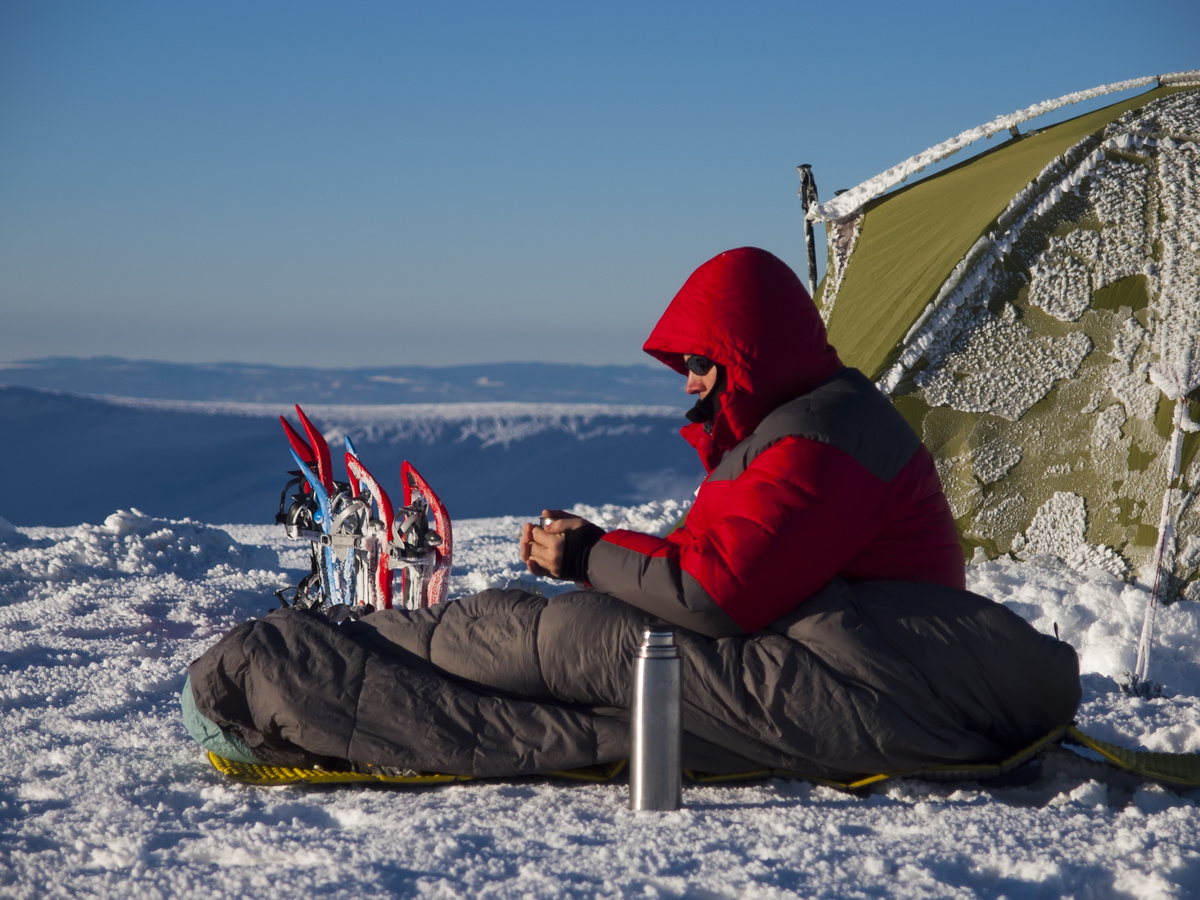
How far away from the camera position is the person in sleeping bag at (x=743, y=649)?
1.97 metres

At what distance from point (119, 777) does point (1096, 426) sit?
3775 mm

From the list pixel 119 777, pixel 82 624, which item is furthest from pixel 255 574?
pixel 119 777

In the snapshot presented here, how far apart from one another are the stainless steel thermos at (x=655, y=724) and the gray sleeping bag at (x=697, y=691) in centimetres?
14

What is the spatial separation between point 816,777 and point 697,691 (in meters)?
0.33

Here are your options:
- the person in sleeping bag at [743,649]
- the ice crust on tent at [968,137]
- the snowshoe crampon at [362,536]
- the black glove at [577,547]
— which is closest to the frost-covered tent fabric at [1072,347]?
the ice crust on tent at [968,137]

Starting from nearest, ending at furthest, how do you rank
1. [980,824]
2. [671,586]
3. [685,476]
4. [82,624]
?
1. [980,824]
2. [671,586]
3. [82,624]
4. [685,476]

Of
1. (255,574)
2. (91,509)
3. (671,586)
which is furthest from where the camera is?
(91,509)

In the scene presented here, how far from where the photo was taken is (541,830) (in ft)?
5.85

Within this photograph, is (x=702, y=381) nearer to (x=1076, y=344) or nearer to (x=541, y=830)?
(x=541, y=830)

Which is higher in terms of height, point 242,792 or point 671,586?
point 671,586

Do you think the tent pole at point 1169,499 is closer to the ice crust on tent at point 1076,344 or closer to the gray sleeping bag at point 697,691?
the ice crust on tent at point 1076,344

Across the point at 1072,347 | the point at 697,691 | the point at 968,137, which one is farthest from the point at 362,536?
the point at 968,137

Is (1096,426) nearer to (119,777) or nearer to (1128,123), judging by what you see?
(1128,123)

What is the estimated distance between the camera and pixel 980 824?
1813 mm
